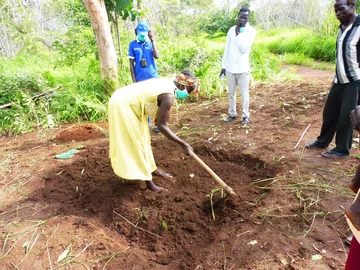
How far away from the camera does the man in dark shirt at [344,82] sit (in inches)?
107

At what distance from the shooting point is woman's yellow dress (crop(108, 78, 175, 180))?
236 centimetres

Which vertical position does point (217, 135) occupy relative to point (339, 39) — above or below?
below

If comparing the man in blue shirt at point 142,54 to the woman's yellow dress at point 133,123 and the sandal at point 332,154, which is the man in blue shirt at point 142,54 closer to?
the woman's yellow dress at point 133,123

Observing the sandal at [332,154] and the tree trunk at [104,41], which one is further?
the tree trunk at [104,41]

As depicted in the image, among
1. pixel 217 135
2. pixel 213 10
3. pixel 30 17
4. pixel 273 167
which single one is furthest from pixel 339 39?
pixel 213 10

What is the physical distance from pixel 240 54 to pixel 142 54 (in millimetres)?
1486

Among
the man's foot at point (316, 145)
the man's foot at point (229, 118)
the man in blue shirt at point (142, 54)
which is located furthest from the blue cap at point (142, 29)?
the man's foot at point (316, 145)

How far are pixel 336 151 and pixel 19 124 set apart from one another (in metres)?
5.14

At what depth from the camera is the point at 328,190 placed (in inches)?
101

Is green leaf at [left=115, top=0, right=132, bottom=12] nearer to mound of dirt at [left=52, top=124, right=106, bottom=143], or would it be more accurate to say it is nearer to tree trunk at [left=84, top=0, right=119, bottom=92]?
tree trunk at [left=84, top=0, right=119, bottom=92]

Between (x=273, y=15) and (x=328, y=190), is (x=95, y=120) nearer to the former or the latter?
(x=328, y=190)

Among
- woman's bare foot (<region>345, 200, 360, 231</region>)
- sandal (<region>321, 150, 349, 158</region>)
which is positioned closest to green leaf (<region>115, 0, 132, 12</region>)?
sandal (<region>321, 150, 349, 158</region>)

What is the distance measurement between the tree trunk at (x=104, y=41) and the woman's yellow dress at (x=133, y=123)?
3.07 meters

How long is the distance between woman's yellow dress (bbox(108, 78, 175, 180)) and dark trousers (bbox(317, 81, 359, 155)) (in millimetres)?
1964
